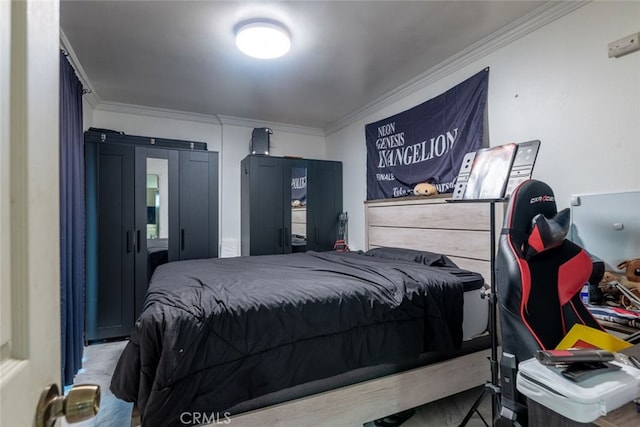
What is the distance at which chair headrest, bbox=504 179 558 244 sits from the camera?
4.30 ft

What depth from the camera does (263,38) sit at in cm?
221

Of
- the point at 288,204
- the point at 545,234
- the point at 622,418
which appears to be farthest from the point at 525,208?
the point at 288,204

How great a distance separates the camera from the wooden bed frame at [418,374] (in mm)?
1573

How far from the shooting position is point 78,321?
101 inches

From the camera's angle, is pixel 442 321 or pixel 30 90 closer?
pixel 30 90

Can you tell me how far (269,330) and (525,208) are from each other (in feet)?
4.24

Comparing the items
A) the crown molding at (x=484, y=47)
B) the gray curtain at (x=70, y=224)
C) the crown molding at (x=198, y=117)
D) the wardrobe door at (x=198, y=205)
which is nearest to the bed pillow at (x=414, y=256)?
the crown molding at (x=484, y=47)

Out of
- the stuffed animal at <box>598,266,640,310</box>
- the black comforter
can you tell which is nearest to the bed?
the black comforter

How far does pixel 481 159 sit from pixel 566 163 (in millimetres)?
654

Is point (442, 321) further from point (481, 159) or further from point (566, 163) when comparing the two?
point (566, 163)

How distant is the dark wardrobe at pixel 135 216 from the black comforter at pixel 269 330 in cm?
137

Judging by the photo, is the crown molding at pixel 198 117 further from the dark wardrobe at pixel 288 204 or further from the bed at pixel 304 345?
the bed at pixel 304 345

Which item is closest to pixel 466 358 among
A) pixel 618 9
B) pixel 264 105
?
pixel 618 9

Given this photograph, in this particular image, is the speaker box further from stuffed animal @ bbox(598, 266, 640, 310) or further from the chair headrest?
stuffed animal @ bbox(598, 266, 640, 310)
